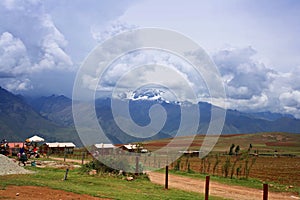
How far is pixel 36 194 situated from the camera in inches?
628

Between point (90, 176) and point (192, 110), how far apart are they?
9.35 metres

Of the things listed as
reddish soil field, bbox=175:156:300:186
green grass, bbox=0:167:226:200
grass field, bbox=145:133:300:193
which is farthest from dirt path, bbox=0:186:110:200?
reddish soil field, bbox=175:156:300:186

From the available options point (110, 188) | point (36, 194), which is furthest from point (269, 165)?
point (36, 194)

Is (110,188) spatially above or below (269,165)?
above

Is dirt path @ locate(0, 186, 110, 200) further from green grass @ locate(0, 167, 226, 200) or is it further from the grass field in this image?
the grass field

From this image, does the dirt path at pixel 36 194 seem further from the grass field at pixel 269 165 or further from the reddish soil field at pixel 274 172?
the reddish soil field at pixel 274 172

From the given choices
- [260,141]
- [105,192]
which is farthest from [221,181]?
[260,141]

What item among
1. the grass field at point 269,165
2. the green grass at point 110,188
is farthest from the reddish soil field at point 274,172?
the green grass at point 110,188

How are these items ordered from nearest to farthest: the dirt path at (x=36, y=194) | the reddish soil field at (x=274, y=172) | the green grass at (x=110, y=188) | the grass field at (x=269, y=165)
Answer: the dirt path at (x=36, y=194) < the green grass at (x=110, y=188) < the grass field at (x=269, y=165) < the reddish soil field at (x=274, y=172)

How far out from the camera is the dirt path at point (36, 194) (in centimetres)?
1513

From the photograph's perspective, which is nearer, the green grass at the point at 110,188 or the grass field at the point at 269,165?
the green grass at the point at 110,188

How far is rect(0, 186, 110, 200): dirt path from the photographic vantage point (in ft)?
49.7

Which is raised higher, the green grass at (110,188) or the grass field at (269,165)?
the green grass at (110,188)

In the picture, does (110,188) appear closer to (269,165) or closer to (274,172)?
(274,172)
